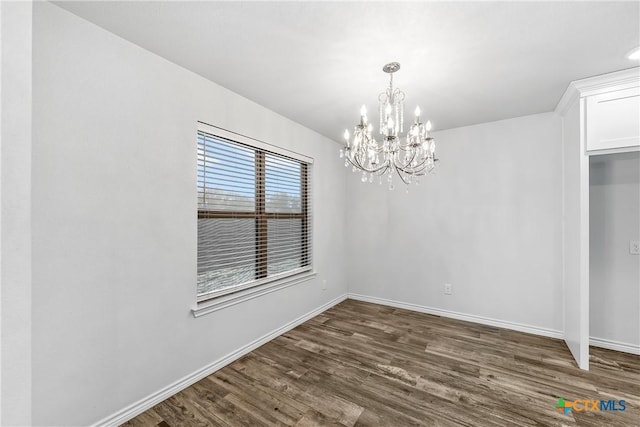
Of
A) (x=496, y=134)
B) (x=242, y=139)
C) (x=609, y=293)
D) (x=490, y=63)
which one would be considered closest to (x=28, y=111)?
(x=242, y=139)

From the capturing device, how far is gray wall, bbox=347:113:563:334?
3.01m

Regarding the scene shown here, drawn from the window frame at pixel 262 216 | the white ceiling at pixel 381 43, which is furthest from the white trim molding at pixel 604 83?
the window frame at pixel 262 216

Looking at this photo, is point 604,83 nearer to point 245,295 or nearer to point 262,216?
point 262,216

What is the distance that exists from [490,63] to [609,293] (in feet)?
8.38

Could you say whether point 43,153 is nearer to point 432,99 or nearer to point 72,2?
point 72,2

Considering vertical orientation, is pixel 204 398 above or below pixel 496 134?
below

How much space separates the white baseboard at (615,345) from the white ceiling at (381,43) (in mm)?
2445

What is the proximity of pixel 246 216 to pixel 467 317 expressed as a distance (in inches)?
116

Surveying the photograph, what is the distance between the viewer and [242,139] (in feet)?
8.55

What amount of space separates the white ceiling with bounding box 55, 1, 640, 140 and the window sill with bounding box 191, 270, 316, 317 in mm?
1856

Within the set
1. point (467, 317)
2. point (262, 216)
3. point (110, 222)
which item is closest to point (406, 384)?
point (467, 317)

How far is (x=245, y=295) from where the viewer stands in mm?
2609
